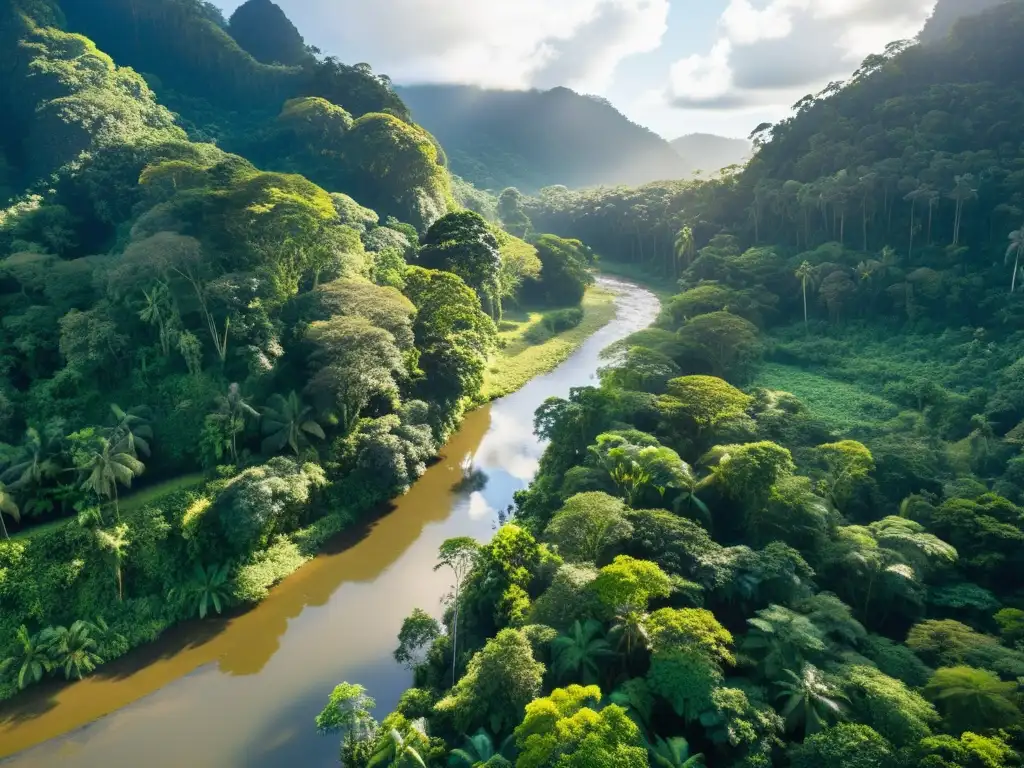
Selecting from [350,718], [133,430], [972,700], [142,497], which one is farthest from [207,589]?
[972,700]

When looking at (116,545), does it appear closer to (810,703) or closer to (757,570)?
(757,570)

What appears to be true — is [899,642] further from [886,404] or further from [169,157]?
[169,157]

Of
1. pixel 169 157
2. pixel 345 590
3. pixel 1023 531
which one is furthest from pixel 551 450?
pixel 169 157

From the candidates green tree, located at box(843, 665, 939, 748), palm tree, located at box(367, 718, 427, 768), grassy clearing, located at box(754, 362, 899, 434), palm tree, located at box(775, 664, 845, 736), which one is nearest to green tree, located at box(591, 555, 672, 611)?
palm tree, located at box(775, 664, 845, 736)

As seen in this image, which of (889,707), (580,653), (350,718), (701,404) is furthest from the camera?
(701,404)

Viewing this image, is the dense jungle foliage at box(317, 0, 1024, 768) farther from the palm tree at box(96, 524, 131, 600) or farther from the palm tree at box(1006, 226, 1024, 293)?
the palm tree at box(96, 524, 131, 600)

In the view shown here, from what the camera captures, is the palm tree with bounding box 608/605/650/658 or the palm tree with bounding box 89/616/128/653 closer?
the palm tree with bounding box 608/605/650/658
